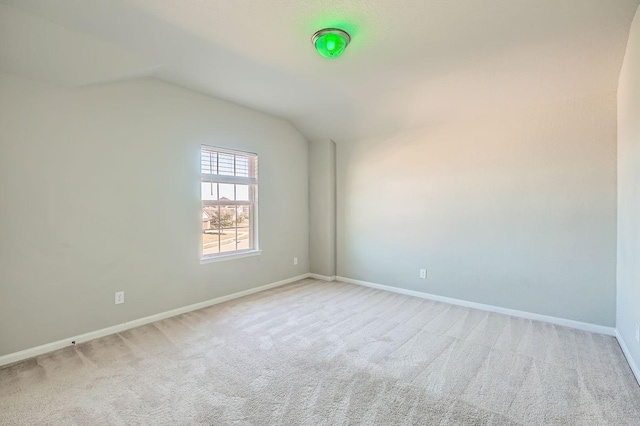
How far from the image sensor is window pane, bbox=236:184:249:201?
4.12 m

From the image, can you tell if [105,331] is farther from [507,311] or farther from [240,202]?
[507,311]

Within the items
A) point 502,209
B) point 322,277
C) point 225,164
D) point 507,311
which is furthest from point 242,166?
point 507,311

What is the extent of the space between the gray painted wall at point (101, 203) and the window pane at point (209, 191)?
151 mm

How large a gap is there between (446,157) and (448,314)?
1886 millimetres

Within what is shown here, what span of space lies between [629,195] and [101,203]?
450cm

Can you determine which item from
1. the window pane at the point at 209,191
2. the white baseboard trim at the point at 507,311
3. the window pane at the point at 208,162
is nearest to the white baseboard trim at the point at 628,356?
the white baseboard trim at the point at 507,311

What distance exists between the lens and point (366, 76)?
3059 millimetres

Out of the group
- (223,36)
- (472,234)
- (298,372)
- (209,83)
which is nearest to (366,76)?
(223,36)

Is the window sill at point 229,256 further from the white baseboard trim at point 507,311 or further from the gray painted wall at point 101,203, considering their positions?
the white baseboard trim at point 507,311

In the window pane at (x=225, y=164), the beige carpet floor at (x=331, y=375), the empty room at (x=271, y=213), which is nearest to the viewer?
the beige carpet floor at (x=331, y=375)

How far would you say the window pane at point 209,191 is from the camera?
12.2ft

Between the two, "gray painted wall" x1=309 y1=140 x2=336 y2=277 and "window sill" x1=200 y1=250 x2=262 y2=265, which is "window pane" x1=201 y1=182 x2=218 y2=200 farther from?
"gray painted wall" x1=309 y1=140 x2=336 y2=277

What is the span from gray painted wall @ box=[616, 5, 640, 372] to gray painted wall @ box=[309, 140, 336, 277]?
3.30 m

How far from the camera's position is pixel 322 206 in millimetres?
4930
